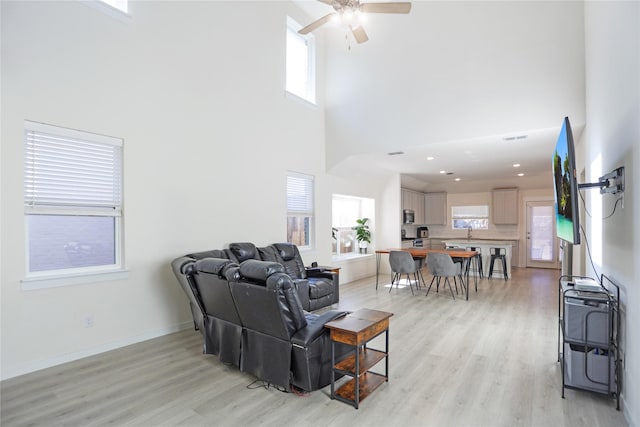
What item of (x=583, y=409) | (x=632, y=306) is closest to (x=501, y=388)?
(x=583, y=409)

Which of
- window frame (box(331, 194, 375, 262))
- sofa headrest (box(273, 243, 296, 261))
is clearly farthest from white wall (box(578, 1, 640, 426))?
window frame (box(331, 194, 375, 262))

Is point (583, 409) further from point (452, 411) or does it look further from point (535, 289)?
point (535, 289)

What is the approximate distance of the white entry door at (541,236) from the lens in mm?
9352

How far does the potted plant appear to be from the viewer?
8109 mm

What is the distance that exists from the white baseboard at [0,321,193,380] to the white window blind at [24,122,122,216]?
1352 mm

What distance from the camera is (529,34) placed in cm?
450

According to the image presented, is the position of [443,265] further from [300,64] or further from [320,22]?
[300,64]

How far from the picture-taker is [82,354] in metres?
3.26

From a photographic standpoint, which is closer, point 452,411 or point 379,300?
point 452,411

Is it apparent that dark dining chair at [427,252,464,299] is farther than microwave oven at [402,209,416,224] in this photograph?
No

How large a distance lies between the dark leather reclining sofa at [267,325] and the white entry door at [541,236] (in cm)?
905

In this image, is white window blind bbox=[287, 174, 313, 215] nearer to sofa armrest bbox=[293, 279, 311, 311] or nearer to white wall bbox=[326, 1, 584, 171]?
white wall bbox=[326, 1, 584, 171]

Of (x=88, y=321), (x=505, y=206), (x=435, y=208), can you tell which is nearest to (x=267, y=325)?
(x=88, y=321)

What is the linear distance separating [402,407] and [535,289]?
5.51 metres
